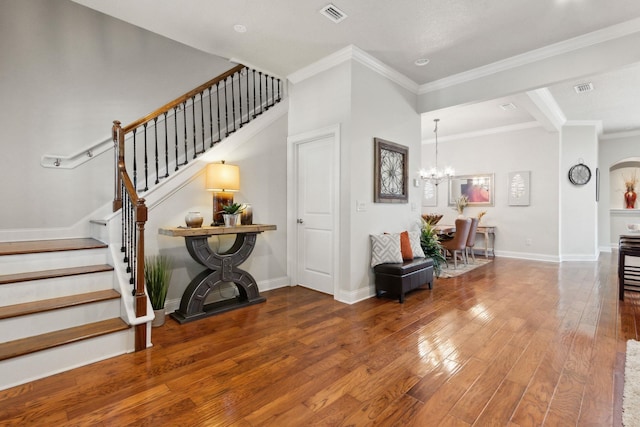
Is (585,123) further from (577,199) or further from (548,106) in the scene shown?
(548,106)

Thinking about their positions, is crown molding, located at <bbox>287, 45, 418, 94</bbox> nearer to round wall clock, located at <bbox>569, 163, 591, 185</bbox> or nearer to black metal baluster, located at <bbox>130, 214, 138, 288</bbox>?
black metal baluster, located at <bbox>130, 214, 138, 288</bbox>

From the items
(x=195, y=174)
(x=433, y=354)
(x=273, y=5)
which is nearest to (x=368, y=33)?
(x=273, y=5)

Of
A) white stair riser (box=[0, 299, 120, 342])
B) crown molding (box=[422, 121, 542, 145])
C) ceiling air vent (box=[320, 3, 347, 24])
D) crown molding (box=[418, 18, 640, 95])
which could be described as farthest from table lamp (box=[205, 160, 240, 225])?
crown molding (box=[422, 121, 542, 145])

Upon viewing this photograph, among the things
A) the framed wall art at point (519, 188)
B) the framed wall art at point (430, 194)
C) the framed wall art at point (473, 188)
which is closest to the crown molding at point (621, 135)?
the framed wall art at point (519, 188)

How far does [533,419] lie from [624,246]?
3.52 meters

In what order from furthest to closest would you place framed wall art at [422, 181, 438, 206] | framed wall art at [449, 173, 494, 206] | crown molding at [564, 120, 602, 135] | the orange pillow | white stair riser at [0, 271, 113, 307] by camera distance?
framed wall art at [422, 181, 438, 206] < framed wall art at [449, 173, 494, 206] < crown molding at [564, 120, 602, 135] < the orange pillow < white stair riser at [0, 271, 113, 307]

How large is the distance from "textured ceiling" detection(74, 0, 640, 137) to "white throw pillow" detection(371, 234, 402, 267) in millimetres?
2302

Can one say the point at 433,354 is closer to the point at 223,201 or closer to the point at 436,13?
the point at 223,201

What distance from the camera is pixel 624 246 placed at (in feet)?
12.7

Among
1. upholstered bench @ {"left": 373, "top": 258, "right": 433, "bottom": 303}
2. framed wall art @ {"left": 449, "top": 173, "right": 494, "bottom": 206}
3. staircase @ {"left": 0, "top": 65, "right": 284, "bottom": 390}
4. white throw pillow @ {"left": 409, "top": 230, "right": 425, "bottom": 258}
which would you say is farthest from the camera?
framed wall art @ {"left": 449, "top": 173, "right": 494, "bottom": 206}

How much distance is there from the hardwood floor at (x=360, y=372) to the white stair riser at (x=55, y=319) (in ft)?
1.31

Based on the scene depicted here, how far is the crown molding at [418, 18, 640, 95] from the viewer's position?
3.17 meters

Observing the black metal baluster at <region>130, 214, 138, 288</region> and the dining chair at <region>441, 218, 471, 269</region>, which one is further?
the dining chair at <region>441, 218, 471, 269</region>

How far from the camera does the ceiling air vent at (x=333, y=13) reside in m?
2.93
